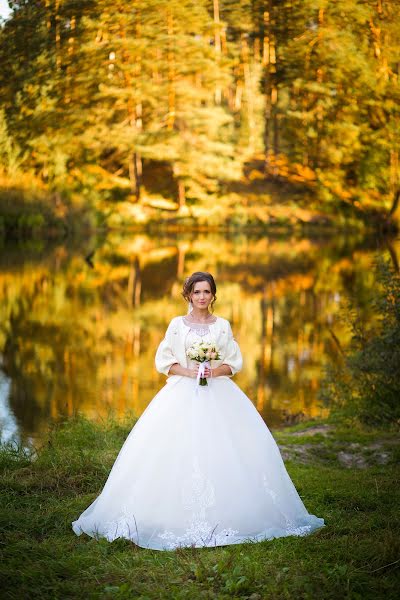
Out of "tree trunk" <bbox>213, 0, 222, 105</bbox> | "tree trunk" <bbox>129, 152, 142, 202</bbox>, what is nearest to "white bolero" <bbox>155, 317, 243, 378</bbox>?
"tree trunk" <bbox>213, 0, 222, 105</bbox>

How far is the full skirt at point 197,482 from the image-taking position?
3.58 metres

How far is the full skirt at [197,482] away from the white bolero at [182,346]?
0.32ft

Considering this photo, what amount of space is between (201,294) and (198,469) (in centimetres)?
86

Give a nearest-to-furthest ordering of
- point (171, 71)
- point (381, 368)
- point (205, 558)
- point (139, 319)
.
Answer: point (205, 558) < point (381, 368) < point (139, 319) < point (171, 71)

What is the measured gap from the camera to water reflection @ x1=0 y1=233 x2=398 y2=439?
911 centimetres

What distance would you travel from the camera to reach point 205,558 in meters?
3.36

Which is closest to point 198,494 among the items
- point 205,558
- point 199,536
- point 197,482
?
point 197,482

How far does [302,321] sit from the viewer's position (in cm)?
1395

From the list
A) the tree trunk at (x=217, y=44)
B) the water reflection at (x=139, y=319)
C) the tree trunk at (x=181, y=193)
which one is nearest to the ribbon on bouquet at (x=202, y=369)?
the water reflection at (x=139, y=319)

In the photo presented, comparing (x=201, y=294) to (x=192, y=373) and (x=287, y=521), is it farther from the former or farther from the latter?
(x=287, y=521)

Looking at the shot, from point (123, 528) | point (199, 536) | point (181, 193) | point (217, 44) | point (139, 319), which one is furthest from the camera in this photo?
point (181, 193)

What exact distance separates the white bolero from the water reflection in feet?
12.9

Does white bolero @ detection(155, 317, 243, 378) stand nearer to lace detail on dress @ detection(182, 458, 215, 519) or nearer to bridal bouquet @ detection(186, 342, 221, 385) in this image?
bridal bouquet @ detection(186, 342, 221, 385)

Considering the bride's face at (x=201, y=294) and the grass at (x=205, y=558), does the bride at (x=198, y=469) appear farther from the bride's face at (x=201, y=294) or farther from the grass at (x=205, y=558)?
the grass at (x=205, y=558)
